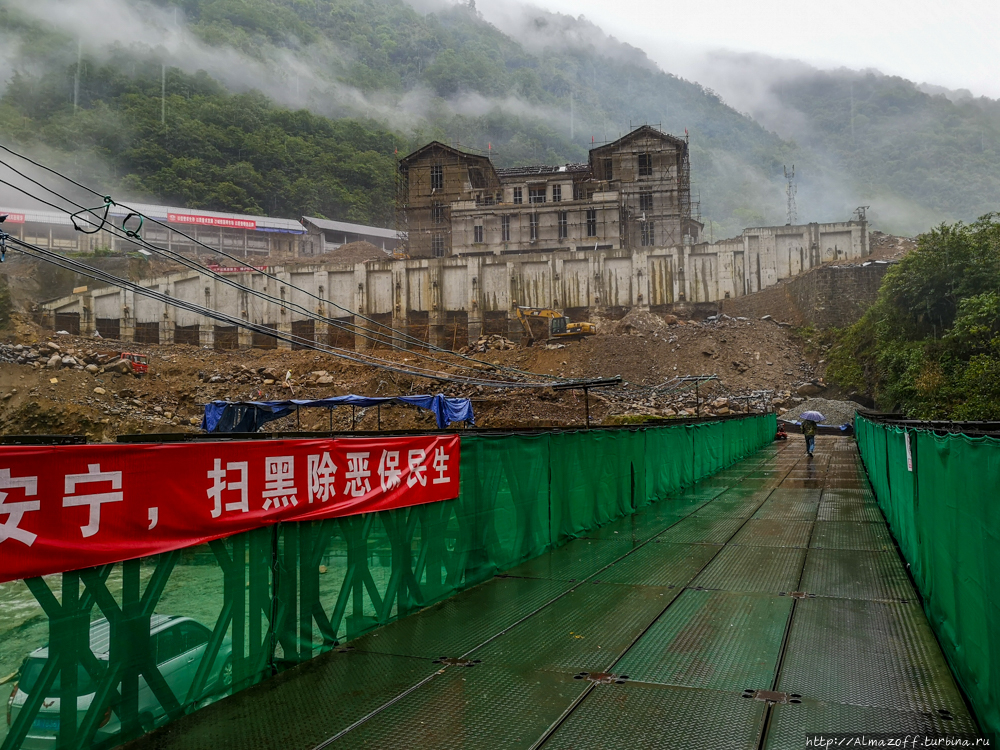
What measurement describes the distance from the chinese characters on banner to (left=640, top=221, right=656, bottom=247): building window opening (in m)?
59.6

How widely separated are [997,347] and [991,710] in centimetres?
3359

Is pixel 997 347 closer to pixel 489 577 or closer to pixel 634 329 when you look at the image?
pixel 634 329

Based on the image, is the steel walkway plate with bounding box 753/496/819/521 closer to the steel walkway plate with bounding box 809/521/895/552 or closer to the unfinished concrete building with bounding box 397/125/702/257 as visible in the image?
the steel walkway plate with bounding box 809/521/895/552

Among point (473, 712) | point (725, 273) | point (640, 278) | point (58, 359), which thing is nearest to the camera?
point (473, 712)

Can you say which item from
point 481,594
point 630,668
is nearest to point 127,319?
point 481,594

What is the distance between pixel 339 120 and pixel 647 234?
244 ft

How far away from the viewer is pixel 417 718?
4473mm

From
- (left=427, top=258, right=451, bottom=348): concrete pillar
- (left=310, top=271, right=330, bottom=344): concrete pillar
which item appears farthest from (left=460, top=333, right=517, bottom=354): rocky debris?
(left=310, top=271, right=330, bottom=344): concrete pillar

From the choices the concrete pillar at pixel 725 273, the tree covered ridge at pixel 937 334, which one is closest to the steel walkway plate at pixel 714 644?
the tree covered ridge at pixel 937 334

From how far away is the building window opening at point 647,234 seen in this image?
6281 centimetres

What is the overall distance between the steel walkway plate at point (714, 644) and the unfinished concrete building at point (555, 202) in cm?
5412

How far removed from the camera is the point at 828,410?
4141 cm

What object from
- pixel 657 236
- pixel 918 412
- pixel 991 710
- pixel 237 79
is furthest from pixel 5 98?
pixel 991 710

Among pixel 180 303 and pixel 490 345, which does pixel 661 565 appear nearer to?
pixel 180 303
